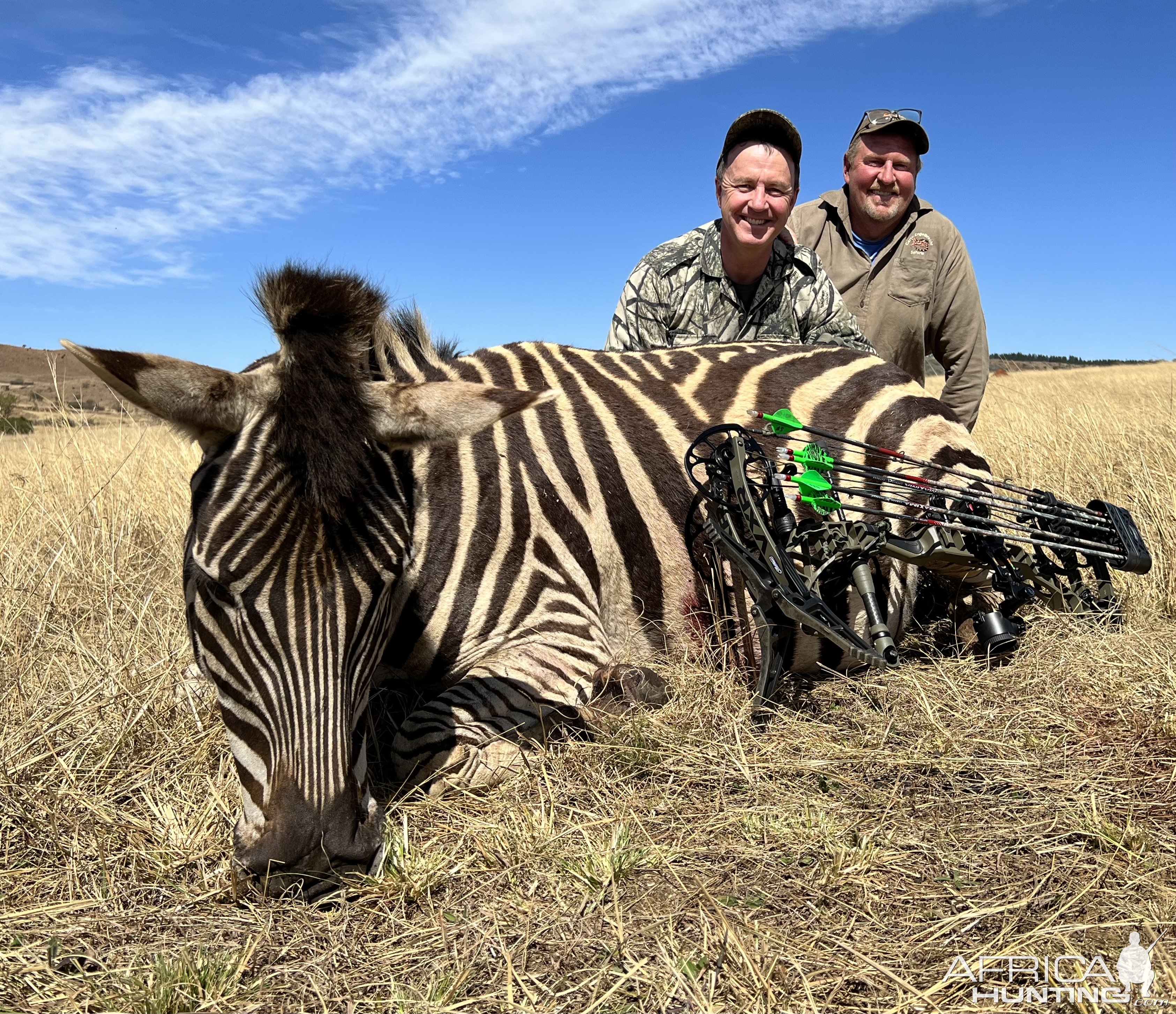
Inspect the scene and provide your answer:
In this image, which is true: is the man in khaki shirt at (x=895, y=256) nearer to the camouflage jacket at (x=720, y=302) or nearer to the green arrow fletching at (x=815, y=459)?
the camouflage jacket at (x=720, y=302)

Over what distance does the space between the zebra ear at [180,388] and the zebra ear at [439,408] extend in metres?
0.39

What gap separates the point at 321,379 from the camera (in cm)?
258

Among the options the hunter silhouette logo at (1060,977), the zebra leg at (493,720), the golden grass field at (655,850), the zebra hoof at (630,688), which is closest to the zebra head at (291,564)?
the golden grass field at (655,850)

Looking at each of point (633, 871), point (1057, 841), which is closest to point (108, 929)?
point (633, 871)

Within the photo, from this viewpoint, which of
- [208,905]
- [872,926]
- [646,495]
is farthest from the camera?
[646,495]

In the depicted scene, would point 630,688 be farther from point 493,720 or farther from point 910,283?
point 910,283

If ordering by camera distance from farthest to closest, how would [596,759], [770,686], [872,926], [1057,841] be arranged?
[770,686], [596,759], [1057,841], [872,926]

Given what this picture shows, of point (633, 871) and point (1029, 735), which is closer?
point (633, 871)

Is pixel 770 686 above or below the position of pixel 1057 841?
above

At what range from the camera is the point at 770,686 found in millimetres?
3705

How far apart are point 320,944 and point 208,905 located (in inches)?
16.0

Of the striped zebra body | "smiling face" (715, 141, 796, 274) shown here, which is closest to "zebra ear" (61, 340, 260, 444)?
the striped zebra body

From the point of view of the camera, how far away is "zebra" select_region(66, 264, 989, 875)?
2420 millimetres

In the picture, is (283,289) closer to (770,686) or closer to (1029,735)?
(770,686)
